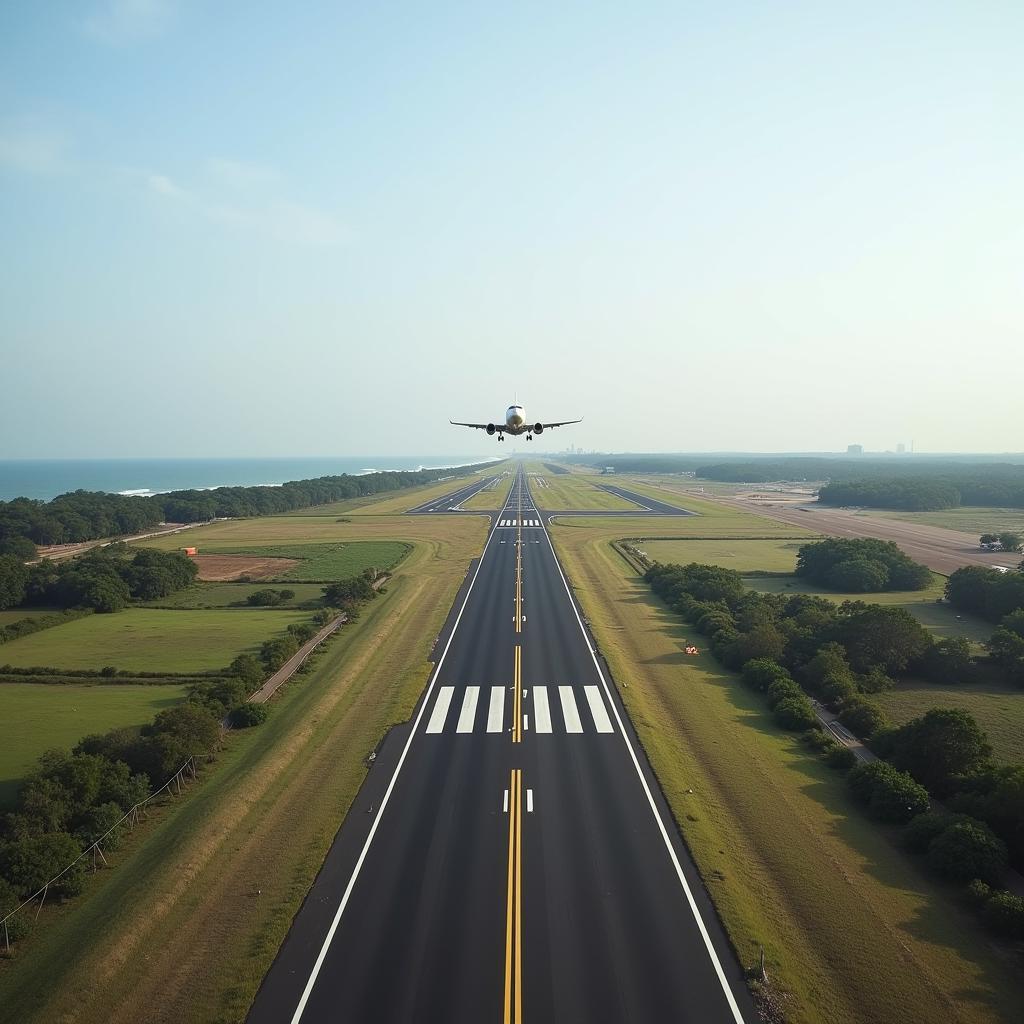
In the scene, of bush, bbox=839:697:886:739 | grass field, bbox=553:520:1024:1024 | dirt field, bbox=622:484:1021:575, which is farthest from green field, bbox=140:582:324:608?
dirt field, bbox=622:484:1021:575

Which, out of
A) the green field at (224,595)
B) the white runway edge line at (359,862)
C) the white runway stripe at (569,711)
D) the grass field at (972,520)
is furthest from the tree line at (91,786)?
the grass field at (972,520)

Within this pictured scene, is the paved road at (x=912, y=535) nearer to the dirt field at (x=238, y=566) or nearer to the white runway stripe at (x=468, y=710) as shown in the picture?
the white runway stripe at (x=468, y=710)

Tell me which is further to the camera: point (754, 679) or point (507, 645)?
point (507, 645)

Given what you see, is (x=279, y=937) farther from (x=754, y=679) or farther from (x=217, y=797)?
(x=754, y=679)

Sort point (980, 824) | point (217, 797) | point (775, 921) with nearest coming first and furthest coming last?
point (775, 921), point (980, 824), point (217, 797)

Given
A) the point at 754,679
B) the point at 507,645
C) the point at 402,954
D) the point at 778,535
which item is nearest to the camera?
the point at 402,954

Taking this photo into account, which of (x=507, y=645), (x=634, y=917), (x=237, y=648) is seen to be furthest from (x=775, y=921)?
(x=237, y=648)
